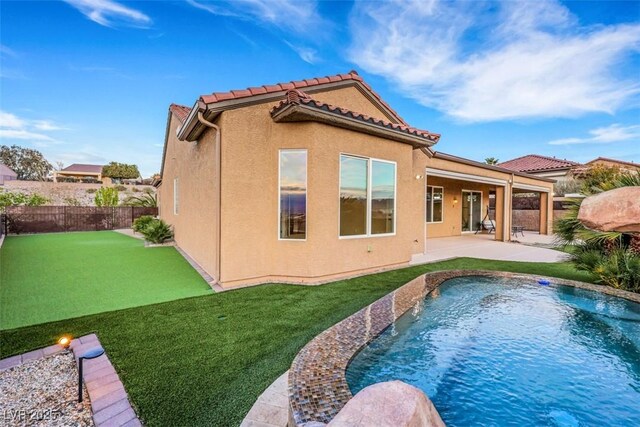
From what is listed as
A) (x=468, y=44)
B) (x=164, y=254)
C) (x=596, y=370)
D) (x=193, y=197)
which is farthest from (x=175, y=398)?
(x=468, y=44)

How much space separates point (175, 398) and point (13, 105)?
75.0 feet

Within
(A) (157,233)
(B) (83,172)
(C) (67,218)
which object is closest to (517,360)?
(A) (157,233)

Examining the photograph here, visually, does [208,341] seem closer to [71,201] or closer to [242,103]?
[242,103]

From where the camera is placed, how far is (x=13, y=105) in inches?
690

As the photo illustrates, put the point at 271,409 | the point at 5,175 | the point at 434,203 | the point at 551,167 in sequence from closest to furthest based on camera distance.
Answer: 1. the point at 271,409
2. the point at 5,175
3. the point at 434,203
4. the point at 551,167

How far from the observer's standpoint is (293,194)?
910 cm

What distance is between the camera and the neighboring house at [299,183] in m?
8.53

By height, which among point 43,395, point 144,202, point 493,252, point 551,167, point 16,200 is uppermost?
point 551,167

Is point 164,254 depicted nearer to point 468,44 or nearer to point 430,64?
point 430,64

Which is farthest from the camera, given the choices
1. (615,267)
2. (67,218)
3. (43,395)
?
(67,218)

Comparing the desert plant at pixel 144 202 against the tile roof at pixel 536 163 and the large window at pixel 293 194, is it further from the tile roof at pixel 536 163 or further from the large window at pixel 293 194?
the tile roof at pixel 536 163

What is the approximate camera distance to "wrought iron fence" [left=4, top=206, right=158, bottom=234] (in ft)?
74.0

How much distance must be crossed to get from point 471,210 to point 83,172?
78145 mm

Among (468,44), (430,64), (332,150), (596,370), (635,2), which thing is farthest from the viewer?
(430,64)
